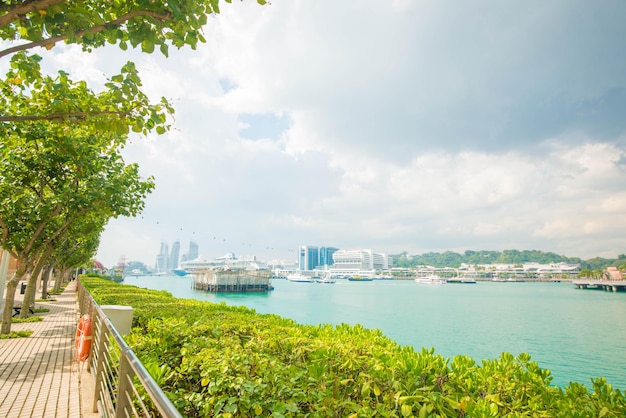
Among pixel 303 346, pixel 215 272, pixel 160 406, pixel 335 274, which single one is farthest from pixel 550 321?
pixel 335 274

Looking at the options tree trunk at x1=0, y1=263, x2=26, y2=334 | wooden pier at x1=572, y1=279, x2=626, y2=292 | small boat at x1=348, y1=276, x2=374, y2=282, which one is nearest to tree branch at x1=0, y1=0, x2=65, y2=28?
tree trunk at x1=0, y1=263, x2=26, y2=334

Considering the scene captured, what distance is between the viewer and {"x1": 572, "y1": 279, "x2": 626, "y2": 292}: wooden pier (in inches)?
3170

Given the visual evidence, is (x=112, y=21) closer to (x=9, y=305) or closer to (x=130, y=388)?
(x=130, y=388)

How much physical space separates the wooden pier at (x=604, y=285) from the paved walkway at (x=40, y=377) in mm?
106528

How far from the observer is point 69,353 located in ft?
25.2

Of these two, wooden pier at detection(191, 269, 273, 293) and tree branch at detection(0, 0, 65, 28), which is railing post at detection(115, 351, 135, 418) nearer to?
tree branch at detection(0, 0, 65, 28)

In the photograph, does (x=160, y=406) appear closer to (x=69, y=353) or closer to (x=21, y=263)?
(x=69, y=353)

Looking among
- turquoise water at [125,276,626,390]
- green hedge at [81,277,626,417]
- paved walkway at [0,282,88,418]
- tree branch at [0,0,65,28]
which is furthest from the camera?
turquoise water at [125,276,626,390]

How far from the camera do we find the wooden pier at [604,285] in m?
80.5

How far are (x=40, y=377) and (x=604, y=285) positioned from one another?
117 metres

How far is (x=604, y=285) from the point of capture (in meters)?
89.1

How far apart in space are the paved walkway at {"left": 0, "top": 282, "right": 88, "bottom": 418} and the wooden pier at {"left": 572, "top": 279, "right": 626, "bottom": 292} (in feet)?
350

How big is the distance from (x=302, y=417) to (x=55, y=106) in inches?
181

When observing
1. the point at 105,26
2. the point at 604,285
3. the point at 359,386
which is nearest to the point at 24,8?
the point at 105,26
